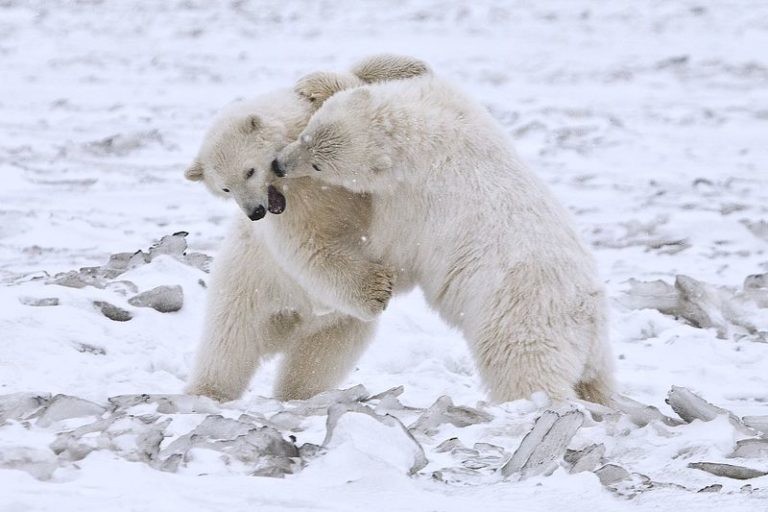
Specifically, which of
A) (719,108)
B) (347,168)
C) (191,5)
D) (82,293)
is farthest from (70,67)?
(347,168)

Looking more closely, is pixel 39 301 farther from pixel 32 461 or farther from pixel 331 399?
pixel 32 461

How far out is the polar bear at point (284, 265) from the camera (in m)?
4.42

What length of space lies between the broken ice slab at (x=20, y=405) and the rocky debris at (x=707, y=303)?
141 inches

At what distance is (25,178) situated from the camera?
964cm

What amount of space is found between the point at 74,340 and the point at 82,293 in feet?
1.76

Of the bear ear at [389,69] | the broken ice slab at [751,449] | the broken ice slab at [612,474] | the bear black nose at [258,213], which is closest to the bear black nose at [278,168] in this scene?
the bear black nose at [258,213]

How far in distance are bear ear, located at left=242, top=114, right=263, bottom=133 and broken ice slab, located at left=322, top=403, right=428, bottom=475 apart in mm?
1647

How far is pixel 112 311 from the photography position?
17.9ft

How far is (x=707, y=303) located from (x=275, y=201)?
275 cm

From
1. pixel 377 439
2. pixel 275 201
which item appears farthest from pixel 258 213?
pixel 377 439

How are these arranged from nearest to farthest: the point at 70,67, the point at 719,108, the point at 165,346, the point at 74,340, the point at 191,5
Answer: the point at 74,340
the point at 165,346
the point at 719,108
the point at 70,67
the point at 191,5

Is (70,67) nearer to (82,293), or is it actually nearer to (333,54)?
(333,54)

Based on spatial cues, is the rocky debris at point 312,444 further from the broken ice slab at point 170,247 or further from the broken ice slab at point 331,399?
the broken ice slab at point 170,247

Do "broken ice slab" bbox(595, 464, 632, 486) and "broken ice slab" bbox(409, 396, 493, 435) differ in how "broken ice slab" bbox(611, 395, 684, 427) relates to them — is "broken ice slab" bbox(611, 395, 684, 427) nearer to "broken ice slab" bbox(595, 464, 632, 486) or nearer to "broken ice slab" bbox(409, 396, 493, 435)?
"broken ice slab" bbox(409, 396, 493, 435)
